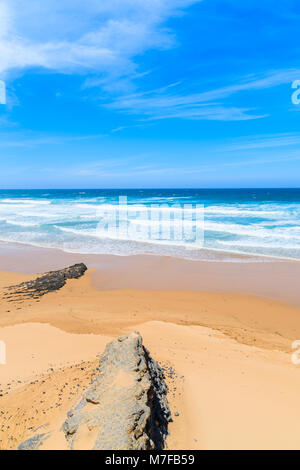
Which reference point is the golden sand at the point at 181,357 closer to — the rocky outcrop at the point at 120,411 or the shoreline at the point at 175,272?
the rocky outcrop at the point at 120,411

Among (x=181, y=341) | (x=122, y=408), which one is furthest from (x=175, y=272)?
(x=122, y=408)

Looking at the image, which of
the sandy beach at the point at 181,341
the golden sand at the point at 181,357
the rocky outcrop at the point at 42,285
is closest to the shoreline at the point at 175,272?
the sandy beach at the point at 181,341

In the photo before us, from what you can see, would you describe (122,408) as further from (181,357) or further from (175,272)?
(175,272)

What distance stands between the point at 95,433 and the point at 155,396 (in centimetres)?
97

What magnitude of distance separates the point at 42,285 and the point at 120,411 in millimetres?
8743

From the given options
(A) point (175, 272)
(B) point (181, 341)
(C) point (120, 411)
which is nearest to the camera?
(C) point (120, 411)

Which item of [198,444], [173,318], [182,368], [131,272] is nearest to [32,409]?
[198,444]

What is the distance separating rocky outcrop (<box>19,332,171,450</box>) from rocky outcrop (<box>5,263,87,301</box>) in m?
7.44

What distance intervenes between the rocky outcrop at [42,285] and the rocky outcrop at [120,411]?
7438 mm

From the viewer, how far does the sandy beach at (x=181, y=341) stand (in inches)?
141

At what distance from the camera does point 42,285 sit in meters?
10.7

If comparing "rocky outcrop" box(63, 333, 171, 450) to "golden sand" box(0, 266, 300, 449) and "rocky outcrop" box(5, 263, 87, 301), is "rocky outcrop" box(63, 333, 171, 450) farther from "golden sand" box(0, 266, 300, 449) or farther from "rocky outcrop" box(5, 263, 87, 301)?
"rocky outcrop" box(5, 263, 87, 301)

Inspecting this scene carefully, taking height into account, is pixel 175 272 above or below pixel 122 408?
below
